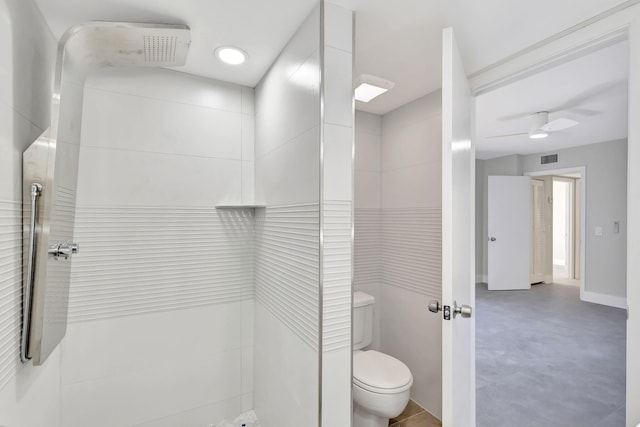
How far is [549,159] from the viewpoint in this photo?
4.85m

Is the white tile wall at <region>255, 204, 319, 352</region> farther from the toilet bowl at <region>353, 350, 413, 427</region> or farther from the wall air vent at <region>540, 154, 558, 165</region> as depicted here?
the wall air vent at <region>540, 154, 558, 165</region>

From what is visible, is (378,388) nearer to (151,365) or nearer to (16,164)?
(151,365)

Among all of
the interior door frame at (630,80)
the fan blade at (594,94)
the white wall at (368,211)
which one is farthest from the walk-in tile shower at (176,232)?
the fan blade at (594,94)

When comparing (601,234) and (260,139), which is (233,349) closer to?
(260,139)

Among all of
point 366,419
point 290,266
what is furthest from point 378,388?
point 290,266

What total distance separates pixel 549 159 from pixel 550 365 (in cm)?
363

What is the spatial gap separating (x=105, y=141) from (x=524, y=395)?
3.13 metres

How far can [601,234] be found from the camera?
4.24 m

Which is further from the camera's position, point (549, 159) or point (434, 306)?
point (549, 159)

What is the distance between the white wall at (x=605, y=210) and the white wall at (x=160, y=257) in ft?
16.1

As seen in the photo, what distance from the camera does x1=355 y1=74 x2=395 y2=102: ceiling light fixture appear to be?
5.53ft

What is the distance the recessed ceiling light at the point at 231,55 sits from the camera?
5.10 ft

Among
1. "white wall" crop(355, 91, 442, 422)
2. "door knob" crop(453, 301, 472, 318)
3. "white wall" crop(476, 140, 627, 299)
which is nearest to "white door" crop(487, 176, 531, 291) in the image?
"white wall" crop(476, 140, 627, 299)

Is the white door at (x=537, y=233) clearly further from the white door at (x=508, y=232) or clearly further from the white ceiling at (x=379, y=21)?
the white ceiling at (x=379, y=21)
